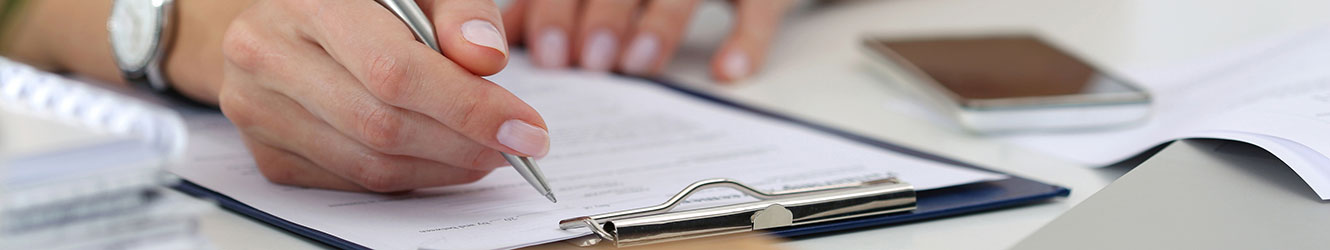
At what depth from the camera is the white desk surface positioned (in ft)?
1.33

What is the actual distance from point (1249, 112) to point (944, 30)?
0.52m

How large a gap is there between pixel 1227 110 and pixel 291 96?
47 centimetres

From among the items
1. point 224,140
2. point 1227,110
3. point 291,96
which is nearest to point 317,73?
point 291,96

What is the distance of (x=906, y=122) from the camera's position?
2.12 ft

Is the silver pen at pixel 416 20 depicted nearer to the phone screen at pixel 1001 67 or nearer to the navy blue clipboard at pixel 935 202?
the navy blue clipboard at pixel 935 202

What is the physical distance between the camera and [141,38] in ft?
1.82

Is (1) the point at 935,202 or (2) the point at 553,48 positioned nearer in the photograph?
(1) the point at 935,202

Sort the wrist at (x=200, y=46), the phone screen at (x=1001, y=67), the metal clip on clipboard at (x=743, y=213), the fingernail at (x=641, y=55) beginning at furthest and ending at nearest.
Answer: the fingernail at (x=641, y=55), the phone screen at (x=1001, y=67), the wrist at (x=200, y=46), the metal clip on clipboard at (x=743, y=213)

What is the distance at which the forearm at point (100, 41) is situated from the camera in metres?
0.52

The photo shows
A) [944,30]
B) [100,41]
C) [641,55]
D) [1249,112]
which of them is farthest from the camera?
[944,30]

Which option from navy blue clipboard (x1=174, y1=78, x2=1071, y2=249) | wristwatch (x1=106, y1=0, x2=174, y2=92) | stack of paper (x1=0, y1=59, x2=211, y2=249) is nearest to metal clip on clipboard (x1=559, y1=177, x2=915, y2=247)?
navy blue clipboard (x1=174, y1=78, x2=1071, y2=249)

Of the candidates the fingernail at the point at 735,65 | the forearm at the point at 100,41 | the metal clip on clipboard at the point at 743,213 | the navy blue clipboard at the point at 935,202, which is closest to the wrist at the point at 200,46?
the forearm at the point at 100,41

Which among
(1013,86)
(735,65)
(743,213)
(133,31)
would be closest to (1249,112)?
(1013,86)

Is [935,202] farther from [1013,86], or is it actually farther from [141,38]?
[141,38]
